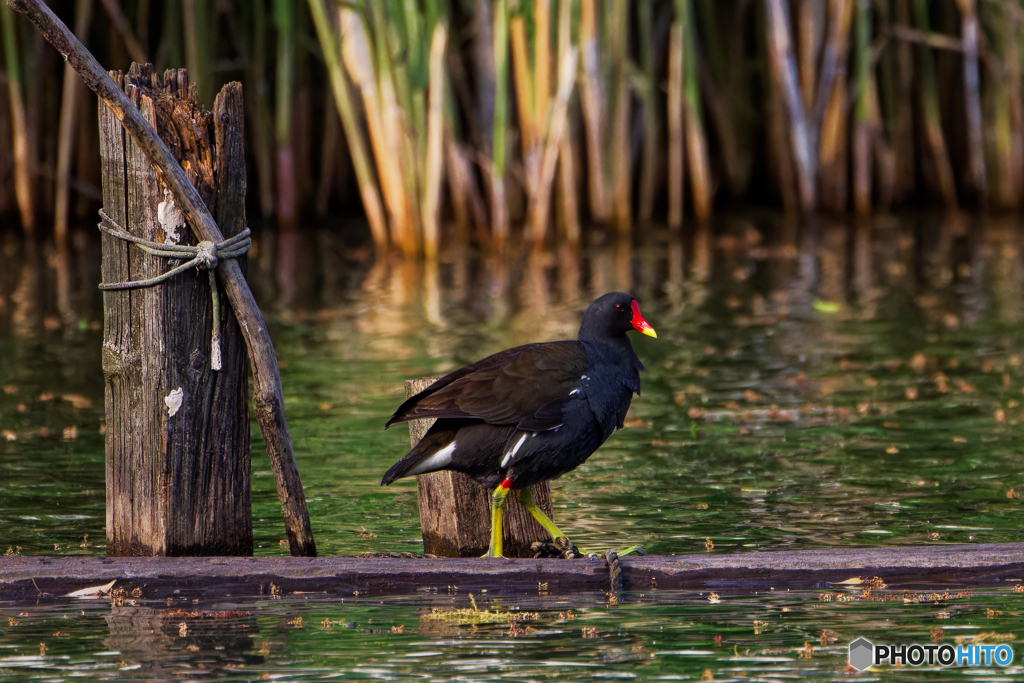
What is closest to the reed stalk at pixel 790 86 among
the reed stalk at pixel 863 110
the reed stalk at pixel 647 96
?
the reed stalk at pixel 863 110

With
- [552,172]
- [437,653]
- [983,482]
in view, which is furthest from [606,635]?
[552,172]

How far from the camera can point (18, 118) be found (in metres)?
14.1

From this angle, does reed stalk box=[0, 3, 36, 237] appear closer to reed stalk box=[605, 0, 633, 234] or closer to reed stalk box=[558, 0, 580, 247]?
reed stalk box=[558, 0, 580, 247]

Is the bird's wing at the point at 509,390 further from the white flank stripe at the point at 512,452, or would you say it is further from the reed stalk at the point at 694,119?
the reed stalk at the point at 694,119

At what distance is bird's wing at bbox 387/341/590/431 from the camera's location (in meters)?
5.21

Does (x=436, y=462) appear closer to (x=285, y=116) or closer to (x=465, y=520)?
(x=465, y=520)

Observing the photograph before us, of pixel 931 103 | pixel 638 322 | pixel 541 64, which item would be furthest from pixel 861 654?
pixel 931 103

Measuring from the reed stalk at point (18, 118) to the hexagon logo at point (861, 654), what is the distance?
1139 cm

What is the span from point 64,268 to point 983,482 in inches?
378

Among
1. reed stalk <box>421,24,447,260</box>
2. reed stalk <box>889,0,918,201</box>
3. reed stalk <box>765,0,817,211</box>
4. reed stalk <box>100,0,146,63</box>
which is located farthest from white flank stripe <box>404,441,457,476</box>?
reed stalk <box>889,0,918,201</box>

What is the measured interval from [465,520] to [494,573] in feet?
2.33

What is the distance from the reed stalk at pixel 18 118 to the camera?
13703 millimetres

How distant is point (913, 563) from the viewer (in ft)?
15.9

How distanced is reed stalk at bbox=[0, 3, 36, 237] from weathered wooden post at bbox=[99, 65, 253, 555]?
9.33 meters
